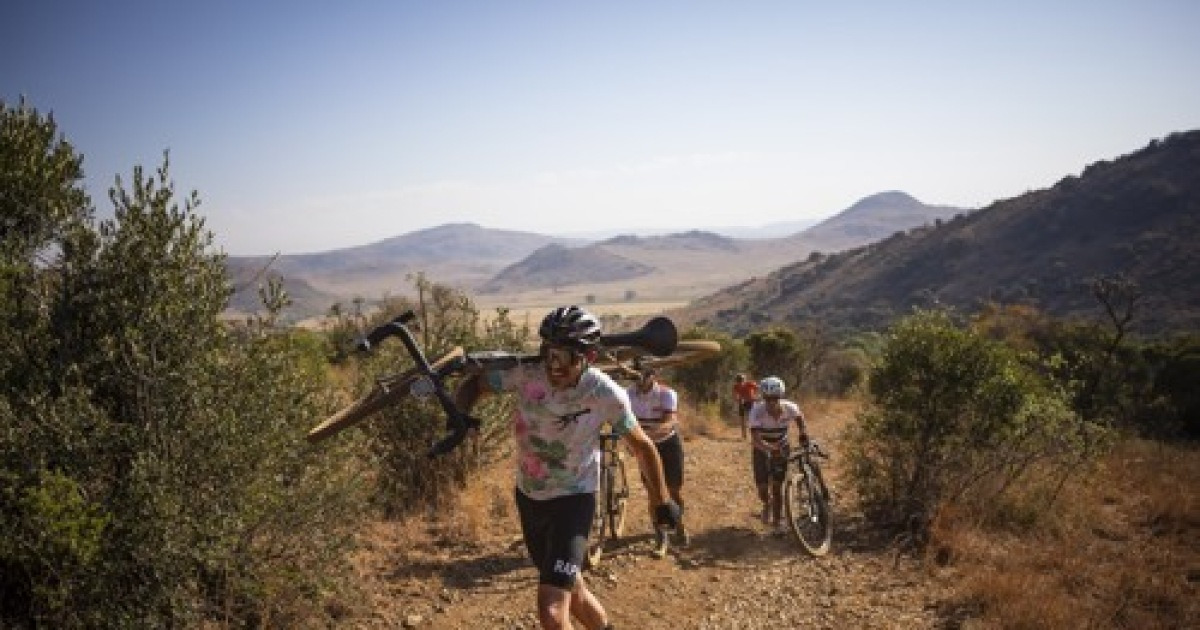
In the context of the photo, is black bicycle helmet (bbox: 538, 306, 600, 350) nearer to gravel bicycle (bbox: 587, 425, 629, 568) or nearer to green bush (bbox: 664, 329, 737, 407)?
gravel bicycle (bbox: 587, 425, 629, 568)

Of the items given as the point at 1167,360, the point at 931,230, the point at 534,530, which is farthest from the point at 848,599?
the point at 931,230

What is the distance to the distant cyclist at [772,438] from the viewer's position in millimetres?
9547

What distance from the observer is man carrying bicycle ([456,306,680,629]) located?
4301 millimetres

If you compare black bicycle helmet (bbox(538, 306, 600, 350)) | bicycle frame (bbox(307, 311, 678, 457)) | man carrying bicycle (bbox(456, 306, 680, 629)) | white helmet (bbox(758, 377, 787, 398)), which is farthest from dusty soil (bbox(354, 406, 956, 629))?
black bicycle helmet (bbox(538, 306, 600, 350))

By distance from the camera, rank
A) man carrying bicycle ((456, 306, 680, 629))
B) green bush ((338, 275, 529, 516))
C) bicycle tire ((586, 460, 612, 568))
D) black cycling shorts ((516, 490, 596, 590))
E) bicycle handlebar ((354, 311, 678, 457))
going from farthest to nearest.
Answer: green bush ((338, 275, 529, 516)) < bicycle tire ((586, 460, 612, 568)) < man carrying bicycle ((456, 306, 680, 629)) < black cycling shorts ((516, 490, 596, 590)) < bicycle handlebar ((354, 311, 678, 457))

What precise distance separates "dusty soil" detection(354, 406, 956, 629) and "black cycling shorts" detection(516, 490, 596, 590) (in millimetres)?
2761

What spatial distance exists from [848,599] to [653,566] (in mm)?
2321

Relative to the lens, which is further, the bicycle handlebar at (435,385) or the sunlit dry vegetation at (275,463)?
the sunlit dry vegetation at (275,463)

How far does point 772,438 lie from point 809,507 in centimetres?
105

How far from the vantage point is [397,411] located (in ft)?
30.0

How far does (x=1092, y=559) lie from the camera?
348 inches

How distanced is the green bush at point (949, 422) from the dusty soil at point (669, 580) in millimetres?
915

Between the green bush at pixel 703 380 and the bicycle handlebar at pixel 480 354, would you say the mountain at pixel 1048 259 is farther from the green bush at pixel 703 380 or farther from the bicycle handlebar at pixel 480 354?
the bicycle handlebar at pixel 480 354

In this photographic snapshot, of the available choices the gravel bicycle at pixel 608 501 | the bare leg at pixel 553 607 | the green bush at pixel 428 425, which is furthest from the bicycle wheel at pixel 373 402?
the green bush at pixel 428 425
